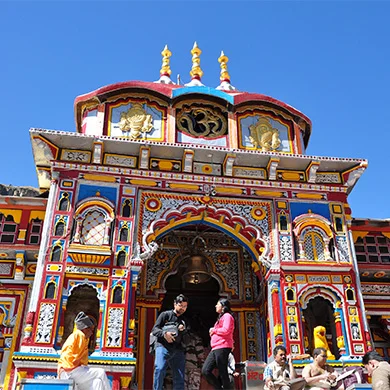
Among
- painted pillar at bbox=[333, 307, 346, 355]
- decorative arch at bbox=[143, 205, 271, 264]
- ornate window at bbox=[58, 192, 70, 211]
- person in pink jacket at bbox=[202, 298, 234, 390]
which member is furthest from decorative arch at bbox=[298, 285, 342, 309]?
ornate window at bbox=[58, 192, 70, 211]

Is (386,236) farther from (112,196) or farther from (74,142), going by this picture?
(74,142)

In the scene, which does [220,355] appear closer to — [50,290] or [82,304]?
[50,290]

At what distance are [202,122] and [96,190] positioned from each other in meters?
2.95

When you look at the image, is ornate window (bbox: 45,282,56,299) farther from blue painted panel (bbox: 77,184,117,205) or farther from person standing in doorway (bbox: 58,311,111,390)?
person standing in doorway (bbox: 58,311,111,390)

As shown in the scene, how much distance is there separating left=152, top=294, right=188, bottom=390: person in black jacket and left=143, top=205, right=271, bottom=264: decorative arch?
4.15 m

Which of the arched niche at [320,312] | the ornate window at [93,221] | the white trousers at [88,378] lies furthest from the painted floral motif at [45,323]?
the arched niche at [320,312]

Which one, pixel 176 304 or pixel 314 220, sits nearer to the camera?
pixel 176 304

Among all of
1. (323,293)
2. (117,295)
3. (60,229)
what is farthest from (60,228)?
(323,293)

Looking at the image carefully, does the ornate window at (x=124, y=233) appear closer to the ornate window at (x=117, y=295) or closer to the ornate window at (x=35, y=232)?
the ornate window at (x=117, y=295)

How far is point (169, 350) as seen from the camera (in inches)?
273

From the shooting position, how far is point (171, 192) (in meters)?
11.5

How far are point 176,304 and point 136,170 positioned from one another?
4.81 metres

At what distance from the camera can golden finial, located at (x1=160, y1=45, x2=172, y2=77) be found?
561 inches

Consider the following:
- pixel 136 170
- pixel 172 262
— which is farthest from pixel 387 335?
pixel 136 170
